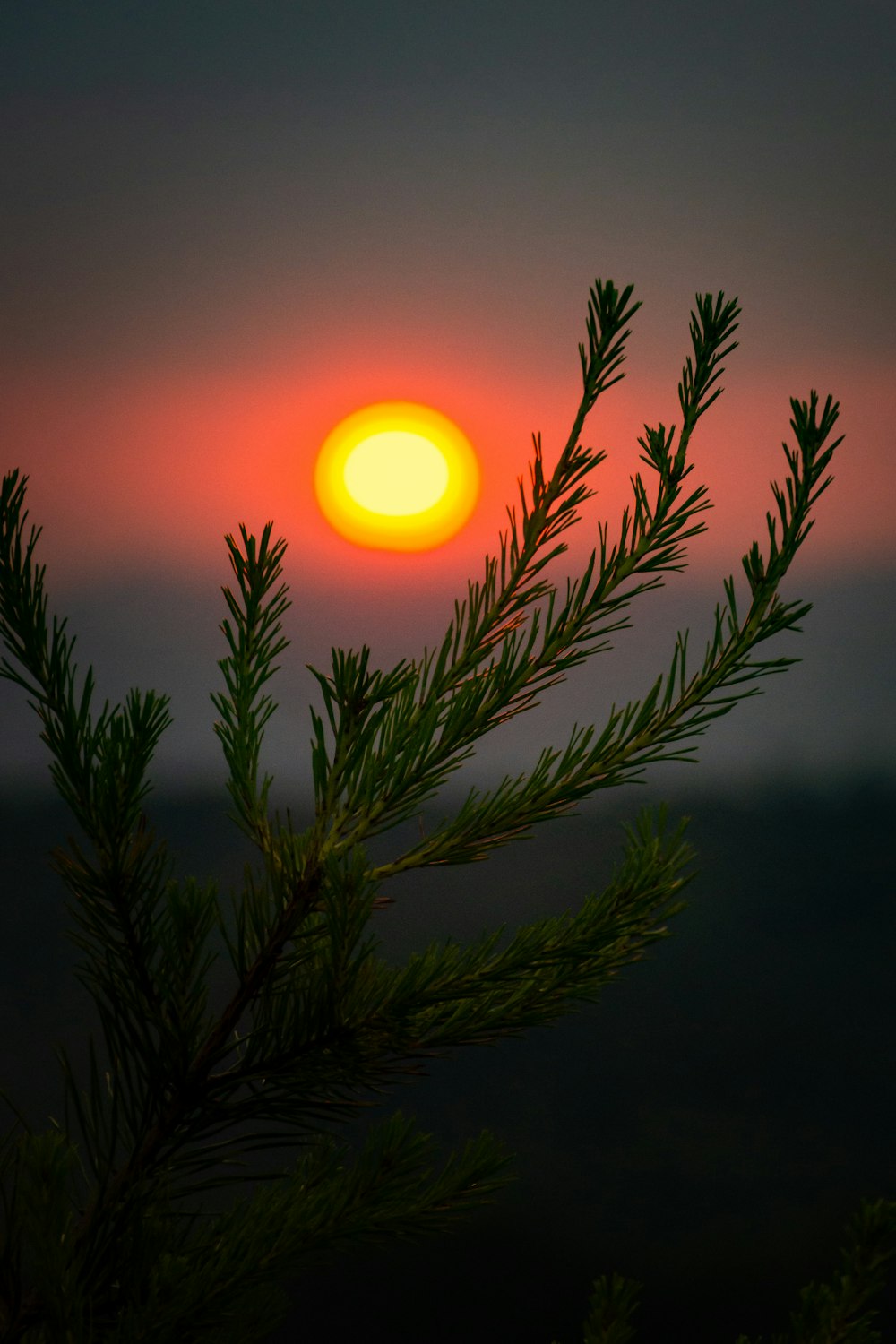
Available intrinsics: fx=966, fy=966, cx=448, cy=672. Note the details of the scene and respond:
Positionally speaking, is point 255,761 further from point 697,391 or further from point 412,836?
point 412,836

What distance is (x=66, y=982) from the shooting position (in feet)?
22.0

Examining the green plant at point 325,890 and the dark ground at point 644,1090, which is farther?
the dark ground at point 644,1090

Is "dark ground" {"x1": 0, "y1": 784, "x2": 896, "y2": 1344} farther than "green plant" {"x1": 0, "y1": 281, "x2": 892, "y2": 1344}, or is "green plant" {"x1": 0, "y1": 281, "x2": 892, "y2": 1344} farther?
"dark ground" {"x1": 0, "y1": 784, "x2": 896, "y2": 1344}

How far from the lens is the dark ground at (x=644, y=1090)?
231 inches

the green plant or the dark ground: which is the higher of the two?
the green plant

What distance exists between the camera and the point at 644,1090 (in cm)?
699

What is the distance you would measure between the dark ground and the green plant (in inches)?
217

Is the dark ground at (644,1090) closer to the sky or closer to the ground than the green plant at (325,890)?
closer to the ground

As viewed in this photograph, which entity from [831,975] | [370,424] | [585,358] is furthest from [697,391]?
[831,975]

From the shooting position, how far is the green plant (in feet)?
1.39

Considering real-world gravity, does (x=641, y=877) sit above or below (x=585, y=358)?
below

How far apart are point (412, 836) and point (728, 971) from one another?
2.65 m

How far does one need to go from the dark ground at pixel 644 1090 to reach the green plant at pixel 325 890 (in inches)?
217

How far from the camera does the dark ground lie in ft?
19.3
